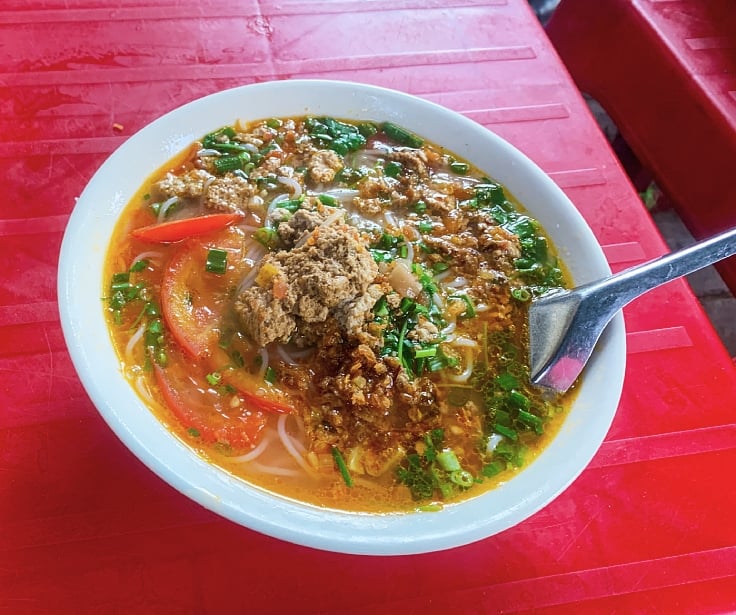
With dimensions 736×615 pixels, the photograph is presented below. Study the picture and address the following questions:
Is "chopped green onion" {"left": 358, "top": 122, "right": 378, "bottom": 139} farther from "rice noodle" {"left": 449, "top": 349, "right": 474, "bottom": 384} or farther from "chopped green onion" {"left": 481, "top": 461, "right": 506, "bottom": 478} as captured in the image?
"chopped green onion" {"left": 481, "top": 461, "right": 506, "bottom": 478}

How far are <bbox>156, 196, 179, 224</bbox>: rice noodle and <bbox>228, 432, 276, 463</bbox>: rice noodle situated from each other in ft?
2.45

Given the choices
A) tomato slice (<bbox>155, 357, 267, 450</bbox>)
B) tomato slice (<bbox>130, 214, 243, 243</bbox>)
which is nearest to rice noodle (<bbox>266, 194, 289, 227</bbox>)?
tomato slice (<bbox>130, 214, 243, 243</bbox>)

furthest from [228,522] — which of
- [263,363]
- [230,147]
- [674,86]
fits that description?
[674,86]

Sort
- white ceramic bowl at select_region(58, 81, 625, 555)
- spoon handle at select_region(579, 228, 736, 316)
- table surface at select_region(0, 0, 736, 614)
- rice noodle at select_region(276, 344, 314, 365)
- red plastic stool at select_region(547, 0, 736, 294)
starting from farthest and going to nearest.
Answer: red plastic stool at select_region(547, 0, 736, 294)
rice noodle at select_region(276, 344, 314, 365)
spoon handle at select_region(579, 228, 736, 316)
table surface at select_region(0, 0, 736, 614)
white ceramic bowl at select_region(58, 81, 625, 555)

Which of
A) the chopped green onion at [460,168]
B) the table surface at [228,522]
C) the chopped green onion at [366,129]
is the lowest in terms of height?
the table surface at [228,522]

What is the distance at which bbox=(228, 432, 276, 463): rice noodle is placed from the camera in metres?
1.55

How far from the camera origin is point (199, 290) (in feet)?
→ 5.83

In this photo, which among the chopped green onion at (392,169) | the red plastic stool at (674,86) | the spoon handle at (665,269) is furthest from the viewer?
the red plastic stool at (674,86)

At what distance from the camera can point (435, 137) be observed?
2.13 meters

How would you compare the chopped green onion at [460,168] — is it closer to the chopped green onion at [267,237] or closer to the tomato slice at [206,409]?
the chopped green onion at [267,237]

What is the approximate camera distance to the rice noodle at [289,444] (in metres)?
1.58

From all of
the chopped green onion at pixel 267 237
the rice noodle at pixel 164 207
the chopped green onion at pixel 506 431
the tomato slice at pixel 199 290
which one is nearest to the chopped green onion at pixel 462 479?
the chopped green onion at pixel 506 431

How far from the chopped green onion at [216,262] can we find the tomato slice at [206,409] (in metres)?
0.30

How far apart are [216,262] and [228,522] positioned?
2.41 feet
